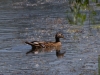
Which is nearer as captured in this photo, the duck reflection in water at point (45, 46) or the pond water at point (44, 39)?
the pond water at point (44, 39)

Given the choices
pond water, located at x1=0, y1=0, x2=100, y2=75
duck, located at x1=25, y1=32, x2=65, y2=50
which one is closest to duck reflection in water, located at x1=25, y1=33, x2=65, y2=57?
duck, located at x1=25, y1=32, x2=65, y2=50

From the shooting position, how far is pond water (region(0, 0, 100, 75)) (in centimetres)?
902

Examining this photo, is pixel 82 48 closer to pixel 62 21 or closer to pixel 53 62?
pixel 53 62

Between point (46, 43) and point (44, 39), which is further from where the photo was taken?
point (44, 39)

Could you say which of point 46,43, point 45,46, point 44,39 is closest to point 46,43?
point 46,43

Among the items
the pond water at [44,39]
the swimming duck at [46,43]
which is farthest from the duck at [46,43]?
the pond water at [44,39]

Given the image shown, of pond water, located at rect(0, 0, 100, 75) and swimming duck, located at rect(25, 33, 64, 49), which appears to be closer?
pond water, located at rect(0, 0, 100, 75)

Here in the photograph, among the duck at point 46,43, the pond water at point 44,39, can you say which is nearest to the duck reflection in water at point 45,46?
the duck at point 46,43

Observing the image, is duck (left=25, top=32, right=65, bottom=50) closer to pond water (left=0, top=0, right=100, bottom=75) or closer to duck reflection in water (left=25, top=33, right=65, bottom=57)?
duck reflection in water (left=25, top=33, right=65, bottom=57)

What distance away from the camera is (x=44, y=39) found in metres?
12.9

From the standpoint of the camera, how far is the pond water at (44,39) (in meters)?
9.02

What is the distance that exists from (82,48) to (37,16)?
6.55m

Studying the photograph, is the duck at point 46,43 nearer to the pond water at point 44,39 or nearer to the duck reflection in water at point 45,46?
the duck reflection in water at point 45,46

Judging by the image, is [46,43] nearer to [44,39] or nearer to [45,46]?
[45,46]
